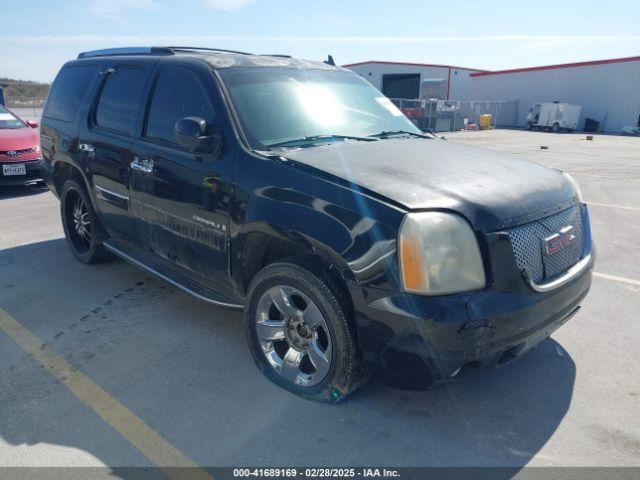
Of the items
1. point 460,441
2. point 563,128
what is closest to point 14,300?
point 460,441

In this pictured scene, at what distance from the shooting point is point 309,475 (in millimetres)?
2348

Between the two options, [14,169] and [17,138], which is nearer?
[14,169]

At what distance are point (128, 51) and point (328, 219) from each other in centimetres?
300

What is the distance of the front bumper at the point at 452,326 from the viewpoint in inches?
91.0

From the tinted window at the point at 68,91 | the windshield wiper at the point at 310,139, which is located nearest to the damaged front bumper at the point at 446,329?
the windshield wiper at the point at 310,139

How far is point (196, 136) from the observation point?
311 centimetres

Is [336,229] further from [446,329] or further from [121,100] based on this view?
[121,100]

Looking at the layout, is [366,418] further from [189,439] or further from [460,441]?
[189,439]

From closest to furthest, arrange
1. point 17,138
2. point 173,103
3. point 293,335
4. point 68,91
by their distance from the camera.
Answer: point 293,335, point 173,103, point 68,91, point 17,138

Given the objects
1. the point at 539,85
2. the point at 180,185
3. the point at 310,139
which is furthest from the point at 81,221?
the point at 539,85

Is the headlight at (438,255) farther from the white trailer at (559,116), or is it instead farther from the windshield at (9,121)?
the white trailer at (559,116)

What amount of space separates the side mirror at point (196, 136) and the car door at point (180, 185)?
6 centimetres

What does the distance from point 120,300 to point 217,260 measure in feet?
4.97

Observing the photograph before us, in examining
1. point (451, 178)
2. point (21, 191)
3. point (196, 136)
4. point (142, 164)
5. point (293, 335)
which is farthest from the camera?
point (21, 191)
